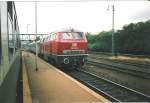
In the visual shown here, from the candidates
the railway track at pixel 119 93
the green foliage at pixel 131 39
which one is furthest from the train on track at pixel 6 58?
the green foliage at pixel 131 39

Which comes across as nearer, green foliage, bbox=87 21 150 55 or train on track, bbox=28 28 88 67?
train on track, bbox=28 28 88 67

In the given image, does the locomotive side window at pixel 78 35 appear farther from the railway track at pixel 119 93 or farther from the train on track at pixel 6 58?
the train on track at pixel 6 58

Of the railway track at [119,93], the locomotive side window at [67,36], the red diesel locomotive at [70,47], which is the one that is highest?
the locomotive side window at [67,36]

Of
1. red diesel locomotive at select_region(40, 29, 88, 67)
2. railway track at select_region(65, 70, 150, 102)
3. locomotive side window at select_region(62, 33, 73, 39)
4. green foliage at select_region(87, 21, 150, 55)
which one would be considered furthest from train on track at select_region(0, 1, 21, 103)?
green foliage at select_region(87, 21, 150, 55)

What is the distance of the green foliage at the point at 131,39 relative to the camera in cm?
3944

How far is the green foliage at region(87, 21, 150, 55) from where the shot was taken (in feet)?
129

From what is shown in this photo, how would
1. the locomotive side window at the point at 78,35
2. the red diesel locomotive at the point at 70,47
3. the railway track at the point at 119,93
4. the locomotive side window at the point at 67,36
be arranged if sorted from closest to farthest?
the railway track at the point at 119,93 → the red diesel locomotive at the point at 70,47 → the locomotive side window at the point at 67,36 → the locomotive side window at the point at 78,35

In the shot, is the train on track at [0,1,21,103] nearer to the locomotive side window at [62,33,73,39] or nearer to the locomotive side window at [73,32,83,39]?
the locomotive side window at [62,33,73,39]

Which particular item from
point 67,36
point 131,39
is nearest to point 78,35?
point 67,36

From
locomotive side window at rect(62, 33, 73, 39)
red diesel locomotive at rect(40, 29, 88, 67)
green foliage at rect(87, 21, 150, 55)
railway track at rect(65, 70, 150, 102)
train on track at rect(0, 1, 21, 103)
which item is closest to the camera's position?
train on track at rect(0, 1, 21, 103)

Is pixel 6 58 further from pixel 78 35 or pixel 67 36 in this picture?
pixel 78 35

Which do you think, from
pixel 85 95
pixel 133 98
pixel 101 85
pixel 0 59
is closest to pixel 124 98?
pixel 133 98

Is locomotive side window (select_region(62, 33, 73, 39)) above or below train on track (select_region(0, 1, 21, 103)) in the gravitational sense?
above

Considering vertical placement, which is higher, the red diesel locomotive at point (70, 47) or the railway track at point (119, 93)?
the red diesel locomotive at point (70, 47)
